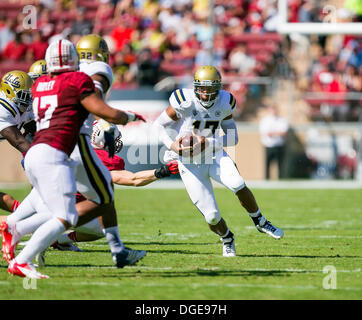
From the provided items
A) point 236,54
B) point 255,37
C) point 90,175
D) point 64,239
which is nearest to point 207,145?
point 64,239

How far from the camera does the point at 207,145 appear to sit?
19.1 feet

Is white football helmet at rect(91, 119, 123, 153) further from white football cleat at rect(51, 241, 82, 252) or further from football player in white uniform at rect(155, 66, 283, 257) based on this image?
white football cleat at rect(51, 241, 82, 252)

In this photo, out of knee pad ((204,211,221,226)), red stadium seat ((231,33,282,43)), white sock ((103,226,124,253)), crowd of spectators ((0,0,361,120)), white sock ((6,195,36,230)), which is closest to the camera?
white sock ((103,226,124,253))

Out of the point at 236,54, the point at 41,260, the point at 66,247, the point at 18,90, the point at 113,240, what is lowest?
the point at 66,247

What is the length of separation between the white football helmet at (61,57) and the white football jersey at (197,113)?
5.13 ft

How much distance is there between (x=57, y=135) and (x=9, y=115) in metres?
1.65

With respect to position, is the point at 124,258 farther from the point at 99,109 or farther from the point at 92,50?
the point at 92,50

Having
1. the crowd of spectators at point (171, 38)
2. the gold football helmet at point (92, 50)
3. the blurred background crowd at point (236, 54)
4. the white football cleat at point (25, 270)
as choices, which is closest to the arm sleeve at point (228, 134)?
the gold football helmet at point (92, 50)

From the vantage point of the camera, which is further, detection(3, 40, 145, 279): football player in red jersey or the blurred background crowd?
the blurred background crowd

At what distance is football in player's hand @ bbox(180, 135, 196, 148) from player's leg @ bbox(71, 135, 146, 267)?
116 cm

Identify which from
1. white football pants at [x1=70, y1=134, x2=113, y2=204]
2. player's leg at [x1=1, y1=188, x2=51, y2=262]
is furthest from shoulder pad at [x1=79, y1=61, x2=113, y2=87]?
player's leg at [x1=1, y1=188, x2=51, y2=262]

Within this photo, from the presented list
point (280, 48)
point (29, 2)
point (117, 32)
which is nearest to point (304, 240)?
point (280, 48)

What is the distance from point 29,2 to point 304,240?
40.8 ft

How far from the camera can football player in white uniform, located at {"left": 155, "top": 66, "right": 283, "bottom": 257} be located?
5746mm
